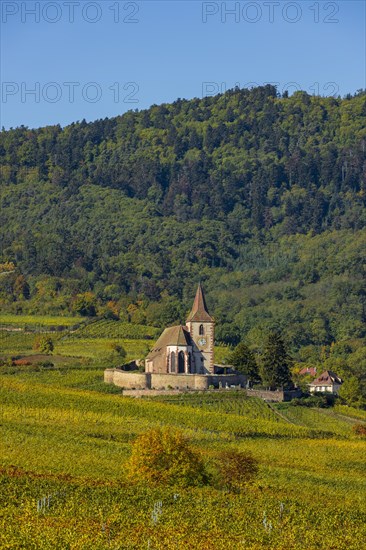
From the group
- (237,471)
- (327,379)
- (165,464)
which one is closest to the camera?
(165,464)

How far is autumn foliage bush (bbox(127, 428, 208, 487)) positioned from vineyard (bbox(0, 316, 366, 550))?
105 centimetres

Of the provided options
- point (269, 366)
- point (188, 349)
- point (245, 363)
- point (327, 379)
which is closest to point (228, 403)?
point (188, 349)

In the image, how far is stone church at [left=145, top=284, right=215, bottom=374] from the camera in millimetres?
98812

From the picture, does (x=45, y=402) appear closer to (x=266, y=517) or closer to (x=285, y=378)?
(x=285, y=378)

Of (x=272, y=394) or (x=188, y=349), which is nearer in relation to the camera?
(x=272, y=394)

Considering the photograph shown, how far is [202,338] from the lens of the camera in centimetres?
10150

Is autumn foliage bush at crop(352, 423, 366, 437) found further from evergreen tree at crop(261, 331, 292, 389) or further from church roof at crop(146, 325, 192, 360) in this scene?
church roof at crop(146, 325, 192, 360)

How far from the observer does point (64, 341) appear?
404 feet

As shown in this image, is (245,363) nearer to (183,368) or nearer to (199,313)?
(199,313)

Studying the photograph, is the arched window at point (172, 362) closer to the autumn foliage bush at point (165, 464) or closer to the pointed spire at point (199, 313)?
the pointed spire at point (199, 313)

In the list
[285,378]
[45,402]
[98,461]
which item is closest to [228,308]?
[285,378]

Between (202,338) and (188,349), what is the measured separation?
8.44 ft

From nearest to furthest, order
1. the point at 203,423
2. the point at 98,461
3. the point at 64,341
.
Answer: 1. the point at 98,461
2. the point at 203,423
3. the point at 64,341

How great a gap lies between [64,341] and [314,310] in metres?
59.0
